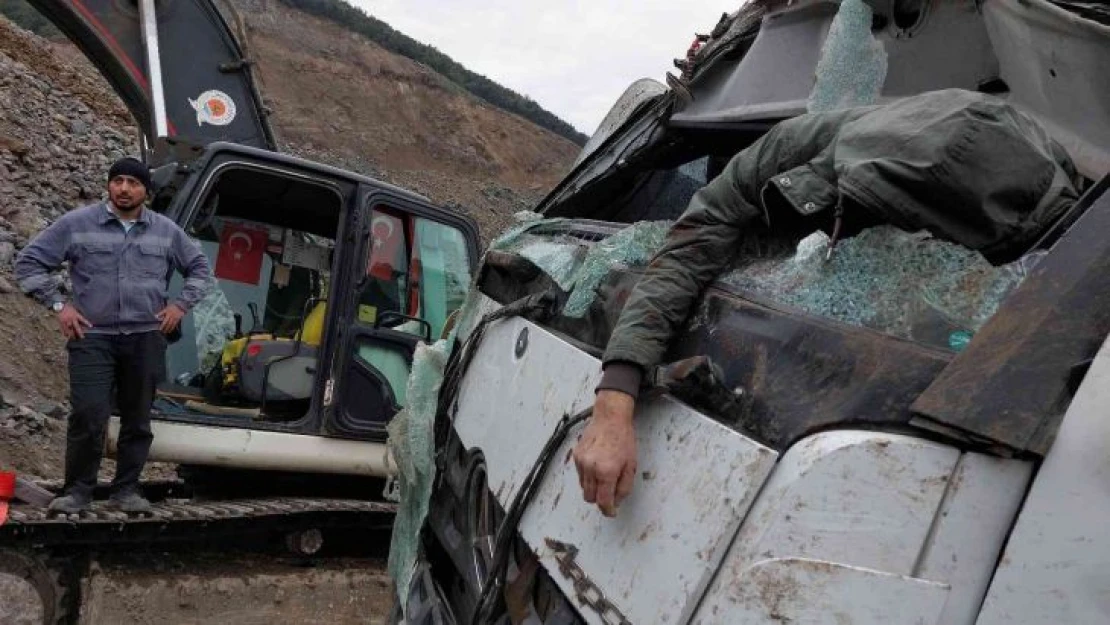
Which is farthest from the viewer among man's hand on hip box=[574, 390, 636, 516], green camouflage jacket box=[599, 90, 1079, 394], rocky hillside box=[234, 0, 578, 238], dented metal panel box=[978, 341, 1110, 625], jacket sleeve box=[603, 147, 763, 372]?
rocky hillside box=[234, 0, 578, 238]

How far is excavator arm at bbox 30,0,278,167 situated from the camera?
5.58 meters

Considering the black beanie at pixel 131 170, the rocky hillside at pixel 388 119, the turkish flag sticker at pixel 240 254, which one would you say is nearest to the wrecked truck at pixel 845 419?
the black beanie at pixel 131 170

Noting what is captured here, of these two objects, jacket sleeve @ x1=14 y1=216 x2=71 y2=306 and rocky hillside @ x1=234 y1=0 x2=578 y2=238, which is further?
rocky hillside @ x1=234 y1=0 x2=578 y2=238

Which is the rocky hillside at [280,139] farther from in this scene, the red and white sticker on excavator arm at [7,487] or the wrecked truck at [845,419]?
the wrecked truck at [845,419]

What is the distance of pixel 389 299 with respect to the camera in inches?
197

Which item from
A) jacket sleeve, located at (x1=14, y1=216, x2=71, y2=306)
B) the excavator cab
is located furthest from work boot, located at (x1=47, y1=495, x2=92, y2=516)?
jacket sleeve, located at (x1=14, y1=216, x2=71, y2=306)

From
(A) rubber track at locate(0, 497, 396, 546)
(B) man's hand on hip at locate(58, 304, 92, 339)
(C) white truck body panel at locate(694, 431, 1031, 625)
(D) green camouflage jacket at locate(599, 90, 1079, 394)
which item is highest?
(D) green camouflage jacket at locate(599, 90, 1079, 394)

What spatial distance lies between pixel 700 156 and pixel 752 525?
9.00ft

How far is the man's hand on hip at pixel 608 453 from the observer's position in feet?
5.73

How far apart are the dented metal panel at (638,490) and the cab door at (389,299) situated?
2.30m

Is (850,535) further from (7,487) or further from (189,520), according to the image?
(7,487)

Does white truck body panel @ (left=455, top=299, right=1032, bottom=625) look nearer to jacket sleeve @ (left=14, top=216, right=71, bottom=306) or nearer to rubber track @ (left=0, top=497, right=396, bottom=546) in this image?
rubber track @ (left=0, top=497, right=396, bottom=546)

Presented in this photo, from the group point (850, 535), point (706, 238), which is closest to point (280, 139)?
point (706, 238)

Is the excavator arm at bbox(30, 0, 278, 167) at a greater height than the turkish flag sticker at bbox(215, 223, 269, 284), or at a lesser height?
greater
